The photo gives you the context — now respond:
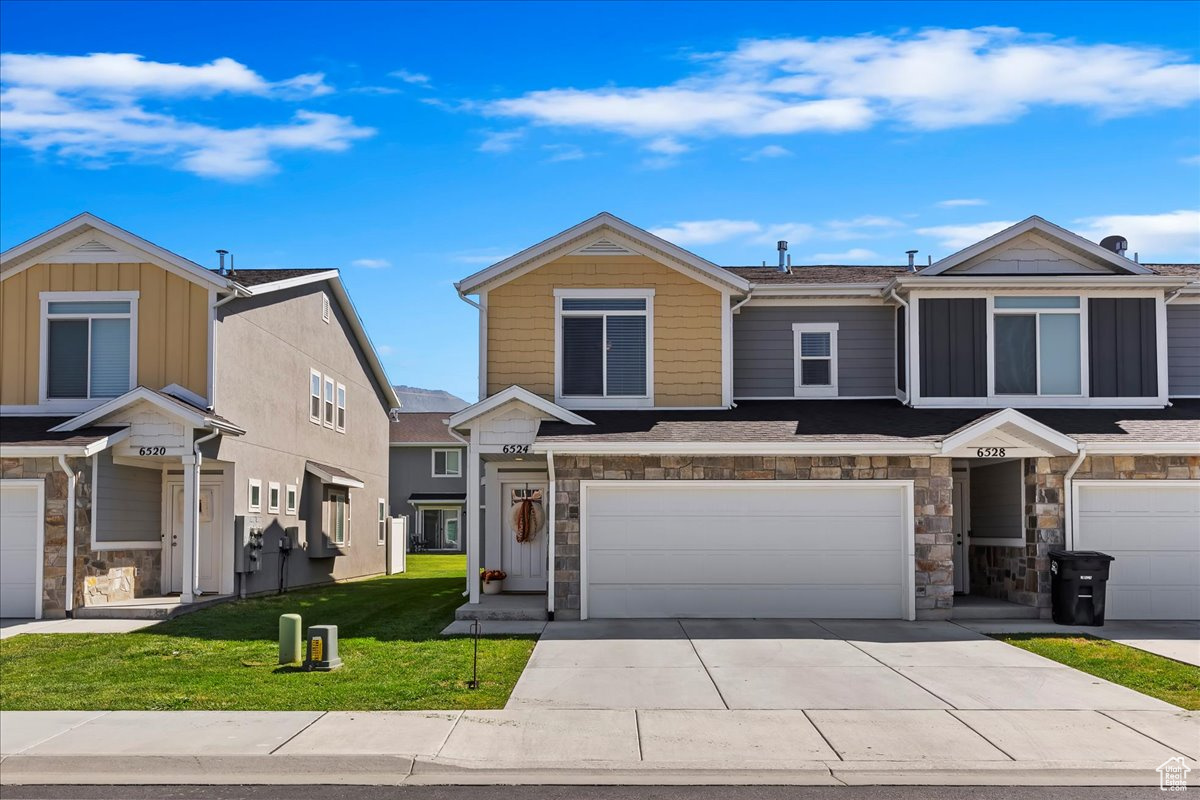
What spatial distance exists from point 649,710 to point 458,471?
36235mm

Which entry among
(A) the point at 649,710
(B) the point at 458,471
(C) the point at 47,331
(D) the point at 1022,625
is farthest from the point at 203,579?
(B) the point at 458,471

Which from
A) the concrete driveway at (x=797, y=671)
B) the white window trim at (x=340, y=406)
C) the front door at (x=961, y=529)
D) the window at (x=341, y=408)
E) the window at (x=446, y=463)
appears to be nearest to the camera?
the concrete driveway at (x=797, y=671)

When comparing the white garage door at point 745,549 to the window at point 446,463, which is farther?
the window at point 446,463

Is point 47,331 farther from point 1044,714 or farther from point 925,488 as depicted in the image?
point 1044,714

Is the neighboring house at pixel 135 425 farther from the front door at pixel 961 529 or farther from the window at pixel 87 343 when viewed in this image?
the front door at pixel 961 529

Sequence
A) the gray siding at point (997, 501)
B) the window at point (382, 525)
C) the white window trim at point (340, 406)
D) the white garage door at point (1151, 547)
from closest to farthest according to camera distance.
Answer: the white garage door at point (1151, 547) → the gray siding at point (997, 501) → the white window trim at point (340, 406) → the window at point (382, 525)

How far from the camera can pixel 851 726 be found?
1022 cm

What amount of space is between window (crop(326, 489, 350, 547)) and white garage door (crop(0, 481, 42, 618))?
30.9 ft

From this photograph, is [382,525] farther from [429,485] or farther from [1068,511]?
[1068,511]

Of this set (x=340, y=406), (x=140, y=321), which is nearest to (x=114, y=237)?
(x=140, y=321)

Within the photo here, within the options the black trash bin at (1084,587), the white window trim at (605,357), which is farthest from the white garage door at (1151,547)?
the white window trim at (605,357)

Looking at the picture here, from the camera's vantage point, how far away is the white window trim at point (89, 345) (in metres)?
19.7

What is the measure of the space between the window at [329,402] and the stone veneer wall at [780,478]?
11.5 meters

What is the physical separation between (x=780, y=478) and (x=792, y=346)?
406 cm
